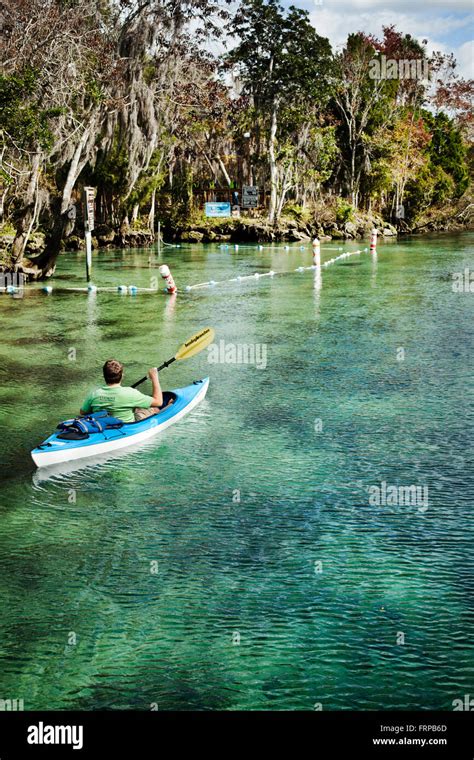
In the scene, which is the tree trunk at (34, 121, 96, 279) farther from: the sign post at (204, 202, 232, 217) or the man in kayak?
the sign post at (204, 202, 232, 217)

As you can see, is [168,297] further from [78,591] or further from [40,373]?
[78,591]

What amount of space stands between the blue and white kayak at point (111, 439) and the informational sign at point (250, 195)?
44.2 meters

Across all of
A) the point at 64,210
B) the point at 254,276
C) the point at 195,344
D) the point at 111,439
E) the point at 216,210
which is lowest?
the point at 111,439

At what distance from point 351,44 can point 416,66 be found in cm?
731

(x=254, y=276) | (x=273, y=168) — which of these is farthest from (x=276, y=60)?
(x=254, y=276)

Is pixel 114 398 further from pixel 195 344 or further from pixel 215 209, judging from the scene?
pixel 215 209

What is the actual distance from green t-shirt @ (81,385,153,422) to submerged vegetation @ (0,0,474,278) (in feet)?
48.1

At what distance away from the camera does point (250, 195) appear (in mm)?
55125

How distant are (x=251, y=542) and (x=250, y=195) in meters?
48.6

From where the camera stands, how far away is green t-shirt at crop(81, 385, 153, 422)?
34.4 feet

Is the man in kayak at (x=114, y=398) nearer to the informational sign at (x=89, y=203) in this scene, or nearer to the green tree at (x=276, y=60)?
the informational sign at (x=89, y=203)

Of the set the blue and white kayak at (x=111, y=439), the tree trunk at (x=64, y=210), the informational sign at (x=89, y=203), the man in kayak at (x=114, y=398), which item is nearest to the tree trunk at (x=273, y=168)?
the informational sign at (x=89, y=203)
